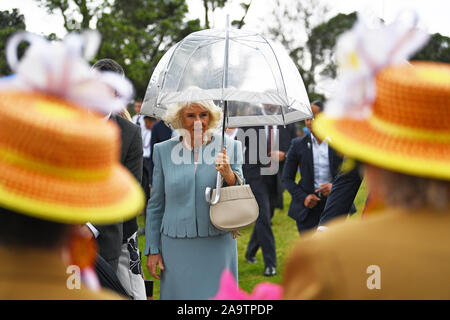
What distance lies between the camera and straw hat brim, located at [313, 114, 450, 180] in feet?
4.67

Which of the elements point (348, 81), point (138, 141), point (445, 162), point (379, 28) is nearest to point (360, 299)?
point (445, 162)

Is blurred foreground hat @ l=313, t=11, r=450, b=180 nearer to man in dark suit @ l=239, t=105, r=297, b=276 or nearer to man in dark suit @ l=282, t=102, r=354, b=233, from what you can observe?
man in dark suit @ l=282, t=102, r=354, b=233

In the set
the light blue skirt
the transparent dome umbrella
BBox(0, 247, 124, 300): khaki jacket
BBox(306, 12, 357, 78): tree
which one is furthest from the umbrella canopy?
BBox(306, 12, 357, 78): tree

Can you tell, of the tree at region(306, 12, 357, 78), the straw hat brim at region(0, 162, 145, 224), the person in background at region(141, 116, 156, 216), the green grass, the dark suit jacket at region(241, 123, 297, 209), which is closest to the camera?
the straw hat brim at region(0, 162, 145, 224)

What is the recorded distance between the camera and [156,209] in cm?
406

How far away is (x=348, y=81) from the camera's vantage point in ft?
5.35

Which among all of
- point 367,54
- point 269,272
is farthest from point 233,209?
point 269,272

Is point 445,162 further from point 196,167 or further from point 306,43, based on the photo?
point 306,43

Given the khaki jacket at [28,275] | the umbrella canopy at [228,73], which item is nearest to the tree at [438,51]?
the umbrella canopy at [228,73]

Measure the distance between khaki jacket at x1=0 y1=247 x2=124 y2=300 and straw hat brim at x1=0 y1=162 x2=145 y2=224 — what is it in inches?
4.1

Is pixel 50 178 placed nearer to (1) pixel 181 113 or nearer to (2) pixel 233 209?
(2) pixel 233 209

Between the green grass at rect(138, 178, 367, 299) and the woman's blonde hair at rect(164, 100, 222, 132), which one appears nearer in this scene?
the woman's blonde hair at rect(164, 100, 222, 132)

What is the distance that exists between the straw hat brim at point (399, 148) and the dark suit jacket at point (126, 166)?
2.13 metres

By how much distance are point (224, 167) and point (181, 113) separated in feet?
1.76
